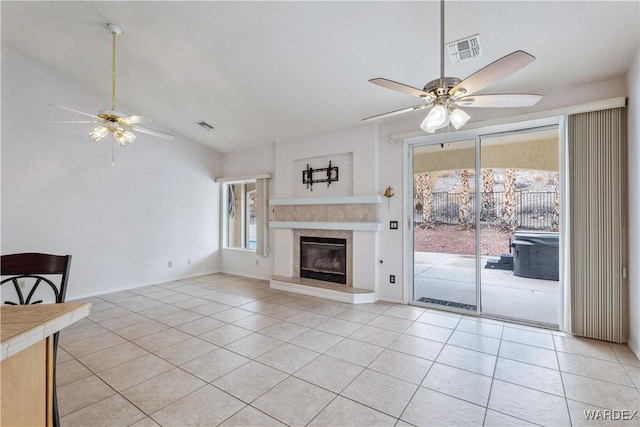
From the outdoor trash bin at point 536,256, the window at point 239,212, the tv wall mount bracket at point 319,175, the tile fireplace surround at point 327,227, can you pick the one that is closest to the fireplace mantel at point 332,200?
the tile fireplace surround at point 327,227

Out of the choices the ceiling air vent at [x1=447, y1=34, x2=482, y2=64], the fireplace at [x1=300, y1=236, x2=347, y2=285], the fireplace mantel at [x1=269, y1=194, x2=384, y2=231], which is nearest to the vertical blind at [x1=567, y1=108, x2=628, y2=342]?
the ceiling air vent at [x1=447, y1=34, x2=482, y2=64]

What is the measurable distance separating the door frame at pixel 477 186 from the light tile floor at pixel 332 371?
0.45 metres

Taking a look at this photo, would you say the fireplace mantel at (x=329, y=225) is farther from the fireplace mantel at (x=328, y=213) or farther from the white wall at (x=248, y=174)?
the white wall at (x=248, y=174)

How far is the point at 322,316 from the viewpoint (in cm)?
385

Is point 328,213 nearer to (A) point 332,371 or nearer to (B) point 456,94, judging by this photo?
(A) point 332,371

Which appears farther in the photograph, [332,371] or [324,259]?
[324,259]

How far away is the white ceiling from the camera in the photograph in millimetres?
2486

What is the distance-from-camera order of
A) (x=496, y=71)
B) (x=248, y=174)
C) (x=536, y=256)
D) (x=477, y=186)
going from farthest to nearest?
(x=248, y=174)
(x=536, y=256)
(x=477, y=186)
(x=496, y=71)

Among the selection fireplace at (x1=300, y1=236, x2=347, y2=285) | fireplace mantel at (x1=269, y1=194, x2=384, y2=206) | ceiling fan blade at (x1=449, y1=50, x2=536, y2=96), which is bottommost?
fireplace at (x1=300, y1=236, x2=347, y2=285)

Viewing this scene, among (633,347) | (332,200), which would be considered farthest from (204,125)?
(633,347)

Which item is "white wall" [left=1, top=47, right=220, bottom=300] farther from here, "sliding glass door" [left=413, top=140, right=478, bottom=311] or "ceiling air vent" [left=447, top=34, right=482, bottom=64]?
"ceiling air vent" [left=447, top=34, right=482, bottom=64]

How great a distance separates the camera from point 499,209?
4.10 meters

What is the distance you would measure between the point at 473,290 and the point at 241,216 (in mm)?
4866

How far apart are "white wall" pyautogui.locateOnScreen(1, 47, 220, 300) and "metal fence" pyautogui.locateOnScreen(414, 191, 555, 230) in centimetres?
480
